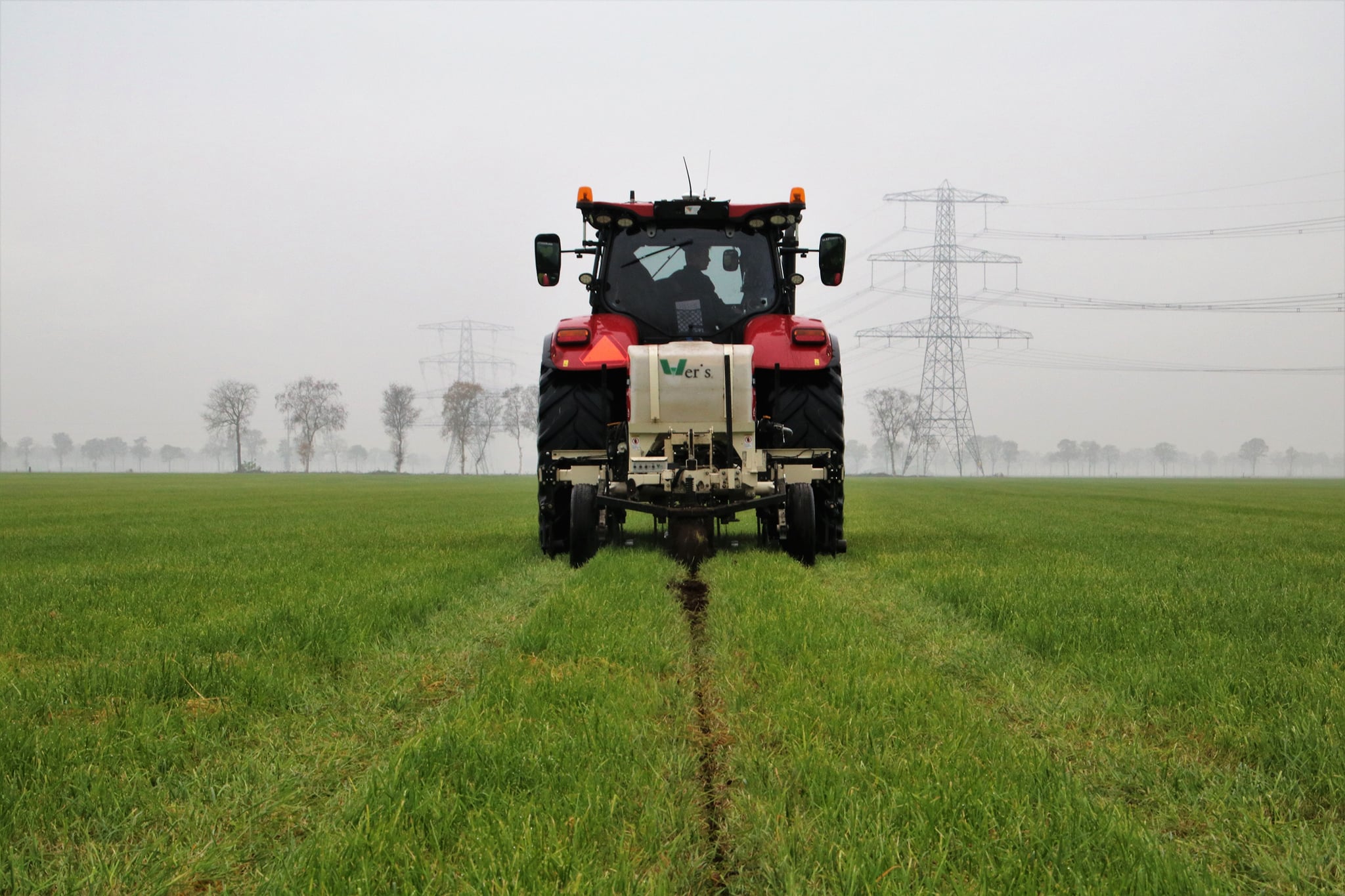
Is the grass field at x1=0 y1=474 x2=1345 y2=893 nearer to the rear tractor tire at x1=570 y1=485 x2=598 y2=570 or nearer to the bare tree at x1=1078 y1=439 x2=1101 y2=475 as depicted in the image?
the rear tractor tire at x1=570 y1=485 x2=598 y2=570

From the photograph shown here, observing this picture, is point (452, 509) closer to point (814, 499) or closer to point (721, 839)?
point (814, 499)

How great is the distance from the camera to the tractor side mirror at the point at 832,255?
28.3ft

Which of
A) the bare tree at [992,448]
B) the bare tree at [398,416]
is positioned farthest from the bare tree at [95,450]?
the bare tree at [992,448]

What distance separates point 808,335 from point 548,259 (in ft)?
8.82

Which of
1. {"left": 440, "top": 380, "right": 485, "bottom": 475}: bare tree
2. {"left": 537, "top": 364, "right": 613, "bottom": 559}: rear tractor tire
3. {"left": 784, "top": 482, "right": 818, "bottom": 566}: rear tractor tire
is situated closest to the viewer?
{"left": 784, "top": 482, "right": 818, "bottom": 566}: rear tractor tire

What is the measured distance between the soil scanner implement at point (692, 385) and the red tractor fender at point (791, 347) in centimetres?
2

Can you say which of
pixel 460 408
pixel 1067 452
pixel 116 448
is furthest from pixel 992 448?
pixel 116 448

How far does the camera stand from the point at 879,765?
2.88m

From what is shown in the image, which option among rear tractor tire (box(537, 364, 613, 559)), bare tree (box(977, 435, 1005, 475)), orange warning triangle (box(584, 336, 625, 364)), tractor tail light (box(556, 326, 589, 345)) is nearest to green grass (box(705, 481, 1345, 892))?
rear tractor tire (box(537, 364, 613, 559))

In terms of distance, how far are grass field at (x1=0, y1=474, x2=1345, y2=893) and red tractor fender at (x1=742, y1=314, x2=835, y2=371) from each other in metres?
2.32

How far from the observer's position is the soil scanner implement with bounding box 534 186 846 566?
806 cm

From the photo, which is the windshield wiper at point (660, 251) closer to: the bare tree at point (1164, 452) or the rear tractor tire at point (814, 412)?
the rear tractor tire at point (814, 412)

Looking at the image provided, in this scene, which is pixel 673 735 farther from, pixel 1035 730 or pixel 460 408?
pixel 460 408

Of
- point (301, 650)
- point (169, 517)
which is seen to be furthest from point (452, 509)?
point (301, 650)
